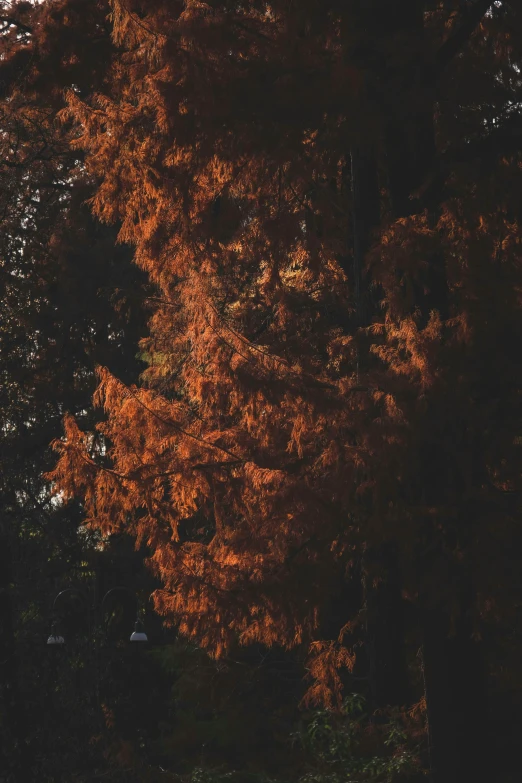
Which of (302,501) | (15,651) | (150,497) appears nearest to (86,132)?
(150,497)

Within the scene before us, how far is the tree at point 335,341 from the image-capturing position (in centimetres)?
684

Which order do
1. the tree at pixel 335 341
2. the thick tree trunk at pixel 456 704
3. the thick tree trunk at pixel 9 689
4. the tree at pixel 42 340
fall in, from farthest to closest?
the tree at pixel 42 340, the thick tree trunk at pixel 9 689, the thick tree trunk at pixel 456 704, the tree at pixel 335 341

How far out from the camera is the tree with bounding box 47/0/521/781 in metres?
6.84

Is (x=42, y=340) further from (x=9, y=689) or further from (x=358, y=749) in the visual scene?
(x=358, y=749)

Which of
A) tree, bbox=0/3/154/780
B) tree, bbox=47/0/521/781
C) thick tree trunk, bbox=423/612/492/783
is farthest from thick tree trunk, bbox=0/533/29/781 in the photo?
thick tree trunk, bbox=423/612/492/783

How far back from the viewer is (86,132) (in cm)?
811

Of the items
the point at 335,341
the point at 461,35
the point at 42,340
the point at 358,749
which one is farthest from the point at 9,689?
the point at 42,340

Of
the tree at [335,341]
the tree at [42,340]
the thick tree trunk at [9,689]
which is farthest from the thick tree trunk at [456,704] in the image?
the tree at [42,340]

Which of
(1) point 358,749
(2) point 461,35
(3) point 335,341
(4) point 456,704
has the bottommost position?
(1) point 358,749

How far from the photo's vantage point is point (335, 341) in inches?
339

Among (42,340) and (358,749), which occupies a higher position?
(42,340)

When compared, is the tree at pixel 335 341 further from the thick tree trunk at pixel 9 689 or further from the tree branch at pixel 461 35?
the thick tree trunk at pixel 9 689

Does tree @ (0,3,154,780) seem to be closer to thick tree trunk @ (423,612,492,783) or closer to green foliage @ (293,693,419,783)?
green foliage @ (293,693,419,783)

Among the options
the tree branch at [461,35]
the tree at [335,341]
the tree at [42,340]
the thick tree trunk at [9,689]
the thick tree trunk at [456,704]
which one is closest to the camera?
the tree at [335,341]
